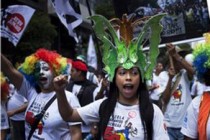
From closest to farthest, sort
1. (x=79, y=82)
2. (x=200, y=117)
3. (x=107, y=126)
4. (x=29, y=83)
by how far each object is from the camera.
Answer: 1. (x=107, y=126)
2. (x=200, y=117)
3. (x=29, y=83)
4. (x=79, y=82)

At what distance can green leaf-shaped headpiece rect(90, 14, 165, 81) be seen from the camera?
376cm

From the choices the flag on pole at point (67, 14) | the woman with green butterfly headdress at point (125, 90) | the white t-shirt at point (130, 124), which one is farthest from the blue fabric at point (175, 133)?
the white t-shirt at point (130, 124)

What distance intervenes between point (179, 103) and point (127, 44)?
108 inches

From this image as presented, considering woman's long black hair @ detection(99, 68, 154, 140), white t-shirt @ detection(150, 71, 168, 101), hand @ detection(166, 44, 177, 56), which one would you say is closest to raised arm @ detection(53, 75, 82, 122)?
woman's long black hair @ detection(99, 68, 154, 140)

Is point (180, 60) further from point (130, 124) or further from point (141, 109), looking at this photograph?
point (130, 124)

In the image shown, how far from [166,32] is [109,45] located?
1.70 meters

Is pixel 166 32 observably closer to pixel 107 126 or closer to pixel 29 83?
pixel 29 83

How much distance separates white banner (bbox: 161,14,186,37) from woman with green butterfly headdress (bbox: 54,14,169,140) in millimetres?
1482

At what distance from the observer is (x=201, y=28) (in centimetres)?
539

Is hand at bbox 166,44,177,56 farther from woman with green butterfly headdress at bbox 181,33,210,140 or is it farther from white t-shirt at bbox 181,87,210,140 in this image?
white t-shirt at bbox 181,87,210,140

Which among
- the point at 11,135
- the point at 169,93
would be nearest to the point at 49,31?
the point at 11,135

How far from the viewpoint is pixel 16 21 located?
637 centimetres

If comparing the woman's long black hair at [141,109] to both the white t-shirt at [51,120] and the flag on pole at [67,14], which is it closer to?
the white t-shirt at [51,120]

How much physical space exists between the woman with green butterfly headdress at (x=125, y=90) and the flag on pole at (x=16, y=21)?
8.65 feet
